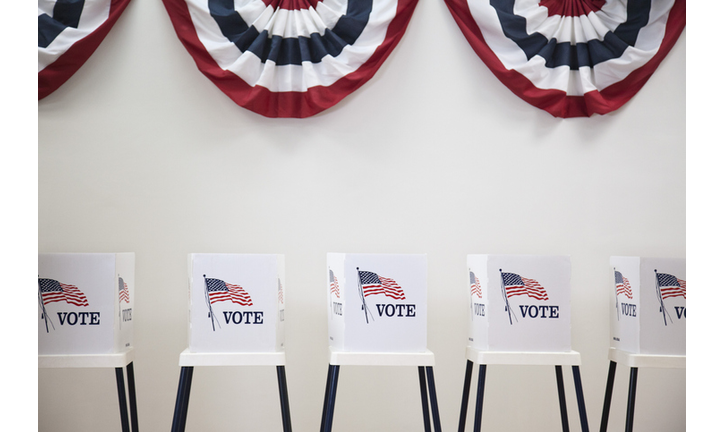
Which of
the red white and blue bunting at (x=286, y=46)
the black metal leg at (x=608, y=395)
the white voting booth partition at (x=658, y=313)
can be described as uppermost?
the red white and blue bunting at (x=286, y=46)

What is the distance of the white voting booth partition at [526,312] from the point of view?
181 cm

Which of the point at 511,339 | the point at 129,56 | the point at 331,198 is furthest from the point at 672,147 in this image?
the point at 129,56

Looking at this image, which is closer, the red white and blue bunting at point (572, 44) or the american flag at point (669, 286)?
the american flag at point (669, 286)

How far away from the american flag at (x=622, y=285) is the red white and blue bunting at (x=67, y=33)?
2355 millimetres

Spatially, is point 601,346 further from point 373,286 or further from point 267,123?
point 267,123

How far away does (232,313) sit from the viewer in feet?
5.64

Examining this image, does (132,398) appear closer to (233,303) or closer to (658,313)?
(233,303)

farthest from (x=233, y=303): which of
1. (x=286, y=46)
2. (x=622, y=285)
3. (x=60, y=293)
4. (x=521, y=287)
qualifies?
(x=622, y=285)

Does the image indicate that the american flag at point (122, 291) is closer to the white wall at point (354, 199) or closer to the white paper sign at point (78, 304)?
the white paper sign at point (78, 304)

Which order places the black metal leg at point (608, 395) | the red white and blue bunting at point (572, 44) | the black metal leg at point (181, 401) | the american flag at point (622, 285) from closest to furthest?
1. the black metal leg at point (181, 401)
2. the american flag at point (622, 285)
3. the black metal leg at point (608, 395)
4. the red white and blue bunting at point (572, 44)

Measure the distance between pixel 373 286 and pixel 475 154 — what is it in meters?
0.96

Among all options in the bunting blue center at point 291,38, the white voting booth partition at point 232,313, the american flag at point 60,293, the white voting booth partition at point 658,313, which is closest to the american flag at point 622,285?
the white voting booth partition at point 658,313
